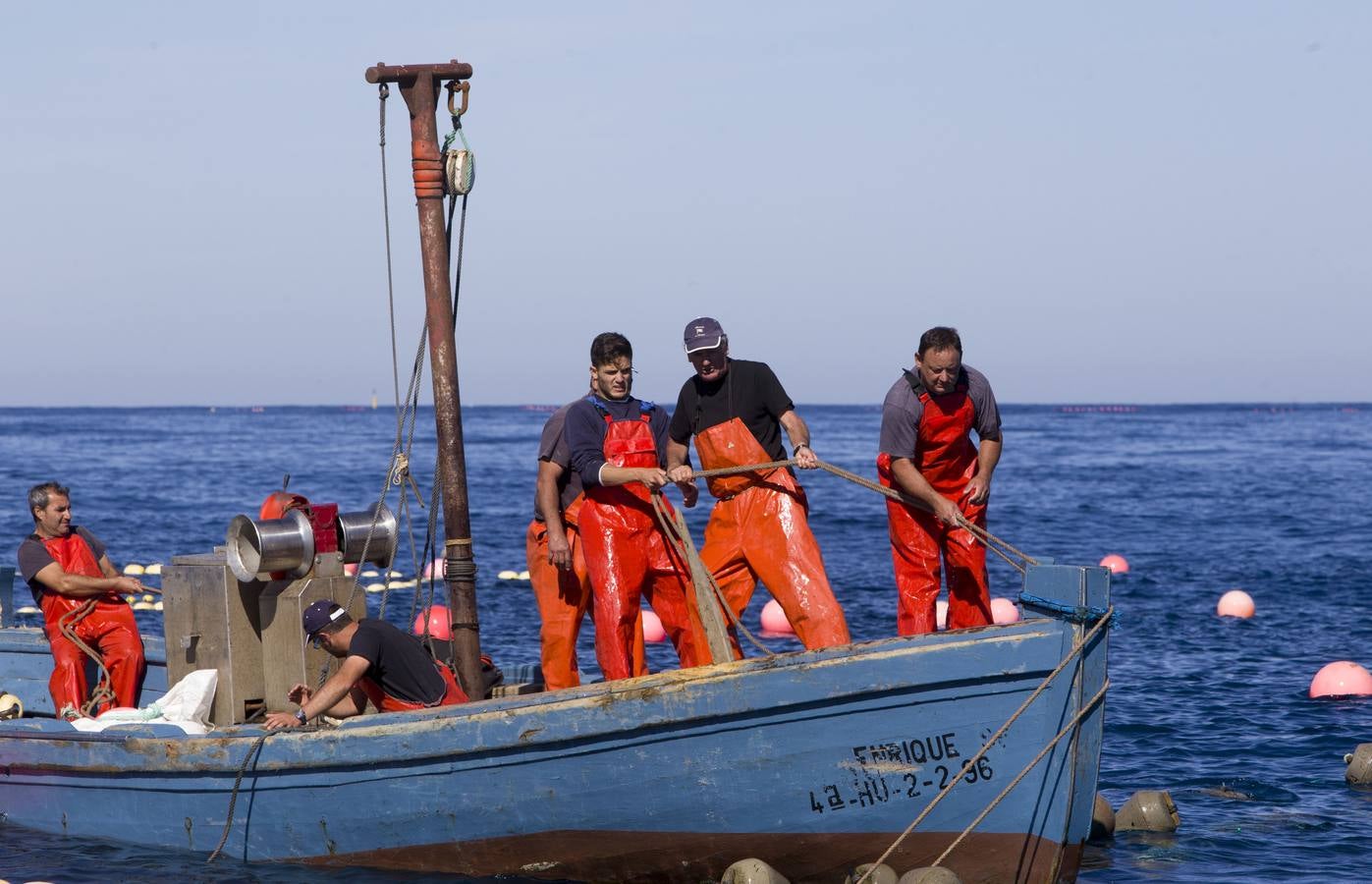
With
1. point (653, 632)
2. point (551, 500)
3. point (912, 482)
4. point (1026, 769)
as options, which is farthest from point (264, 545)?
point (653, 632)

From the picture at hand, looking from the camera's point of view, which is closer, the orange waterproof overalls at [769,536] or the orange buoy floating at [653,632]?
the orange waterproof overalls at [769,536]

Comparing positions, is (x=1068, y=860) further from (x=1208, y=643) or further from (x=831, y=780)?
(x=1208, y=643)

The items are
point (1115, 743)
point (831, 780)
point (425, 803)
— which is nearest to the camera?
point (831, 780)

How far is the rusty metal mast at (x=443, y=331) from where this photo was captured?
26.5 ft

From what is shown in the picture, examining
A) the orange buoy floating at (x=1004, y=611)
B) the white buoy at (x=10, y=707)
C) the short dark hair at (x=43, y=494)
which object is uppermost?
the short dark hair at (x=43, y=494)

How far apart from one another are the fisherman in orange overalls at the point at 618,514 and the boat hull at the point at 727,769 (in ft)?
2.40

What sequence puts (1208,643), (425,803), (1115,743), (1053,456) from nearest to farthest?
(425,803)
(1115,743)
(1208,643)
(1053,456)

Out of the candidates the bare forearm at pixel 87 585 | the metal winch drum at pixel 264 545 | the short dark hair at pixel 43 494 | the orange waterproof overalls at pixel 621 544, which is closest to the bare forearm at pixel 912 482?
the orange waterproof overalls at pixel 621 544

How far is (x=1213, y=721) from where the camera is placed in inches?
476

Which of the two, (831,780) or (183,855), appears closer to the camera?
(831,780)

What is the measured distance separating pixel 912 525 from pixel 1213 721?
5.47m

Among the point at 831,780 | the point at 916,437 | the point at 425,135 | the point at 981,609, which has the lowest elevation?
the point at 831,780

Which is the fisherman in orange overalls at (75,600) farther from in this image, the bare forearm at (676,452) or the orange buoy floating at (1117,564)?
the orange buoy floating at (1117,564)

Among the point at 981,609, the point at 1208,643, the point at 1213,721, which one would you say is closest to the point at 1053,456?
the point at 1208,643
